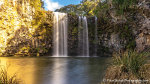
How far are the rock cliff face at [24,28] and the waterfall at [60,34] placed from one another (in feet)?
2.65

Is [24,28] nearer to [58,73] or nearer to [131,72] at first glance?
[58,73]

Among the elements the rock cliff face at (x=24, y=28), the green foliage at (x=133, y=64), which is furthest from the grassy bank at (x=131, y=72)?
the rock cliff face at (x=24, y=28)

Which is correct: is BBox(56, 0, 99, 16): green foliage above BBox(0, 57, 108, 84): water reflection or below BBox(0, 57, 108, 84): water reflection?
above

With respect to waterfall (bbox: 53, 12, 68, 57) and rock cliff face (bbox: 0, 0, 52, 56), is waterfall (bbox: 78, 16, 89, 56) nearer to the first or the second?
waterfall (bbox: 53, 12, 68, 57)

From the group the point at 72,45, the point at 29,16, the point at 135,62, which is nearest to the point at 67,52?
the point at 72,45

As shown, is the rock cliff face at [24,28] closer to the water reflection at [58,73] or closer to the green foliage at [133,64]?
the water reflection at [58,73]

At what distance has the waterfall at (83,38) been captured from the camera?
67.8 ft

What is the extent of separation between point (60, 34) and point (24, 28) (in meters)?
5.27

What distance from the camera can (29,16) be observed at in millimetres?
18219

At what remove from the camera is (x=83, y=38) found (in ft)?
68.8

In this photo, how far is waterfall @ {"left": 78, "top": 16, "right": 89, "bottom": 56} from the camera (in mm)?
20653

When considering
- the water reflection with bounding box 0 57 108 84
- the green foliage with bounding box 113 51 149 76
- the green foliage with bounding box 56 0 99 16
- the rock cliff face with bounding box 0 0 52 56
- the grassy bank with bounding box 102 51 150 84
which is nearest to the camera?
the grassy bank with bounding box 102 51 150 84

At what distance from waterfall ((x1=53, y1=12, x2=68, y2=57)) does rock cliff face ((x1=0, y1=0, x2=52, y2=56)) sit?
0.81 metres

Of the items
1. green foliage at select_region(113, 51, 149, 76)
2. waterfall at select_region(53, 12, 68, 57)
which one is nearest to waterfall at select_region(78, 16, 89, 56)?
waterfall at select_region(53, 12, 68, 57)
